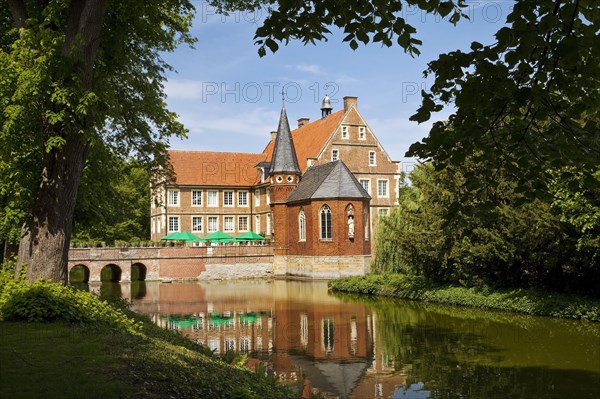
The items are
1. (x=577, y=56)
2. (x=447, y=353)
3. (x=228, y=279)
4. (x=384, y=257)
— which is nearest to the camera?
(x=577, y=56)

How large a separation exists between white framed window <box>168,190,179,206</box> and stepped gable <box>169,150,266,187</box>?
3.13ft

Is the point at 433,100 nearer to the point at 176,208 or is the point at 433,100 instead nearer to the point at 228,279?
the point at 228,279

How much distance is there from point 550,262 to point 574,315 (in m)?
1.79

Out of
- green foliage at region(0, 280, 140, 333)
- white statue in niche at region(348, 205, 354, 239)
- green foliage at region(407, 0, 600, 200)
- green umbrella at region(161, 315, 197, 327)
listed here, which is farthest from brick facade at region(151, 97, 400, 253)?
green foliage at region(407, 0, 600, 200)

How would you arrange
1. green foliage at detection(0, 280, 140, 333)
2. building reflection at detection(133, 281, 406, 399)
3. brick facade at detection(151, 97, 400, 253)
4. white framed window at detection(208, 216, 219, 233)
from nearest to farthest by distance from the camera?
green foliage at detection(0, 280, 140, 333) → building reflection at detection(133, 281, 406, 399) → brick facade at detection(151, 97, 400, 253) → white framed window at detection(208, 216, 219, 233)

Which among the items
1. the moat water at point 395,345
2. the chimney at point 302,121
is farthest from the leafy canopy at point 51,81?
the chimney at point 302,121

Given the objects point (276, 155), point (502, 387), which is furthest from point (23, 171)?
point (276, 155)

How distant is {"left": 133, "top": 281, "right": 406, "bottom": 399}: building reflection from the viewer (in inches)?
451

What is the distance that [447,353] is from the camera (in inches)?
544

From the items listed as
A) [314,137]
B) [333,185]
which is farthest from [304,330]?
[314,137]

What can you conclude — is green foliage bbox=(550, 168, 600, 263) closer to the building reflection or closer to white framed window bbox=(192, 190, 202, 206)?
the building reflection

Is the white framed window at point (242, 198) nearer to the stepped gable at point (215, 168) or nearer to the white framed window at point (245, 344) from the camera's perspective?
the stepped gable at point (215, 168)

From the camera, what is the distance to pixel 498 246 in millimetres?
21484

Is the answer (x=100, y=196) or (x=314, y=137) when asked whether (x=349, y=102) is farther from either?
(x=100, y=196)
